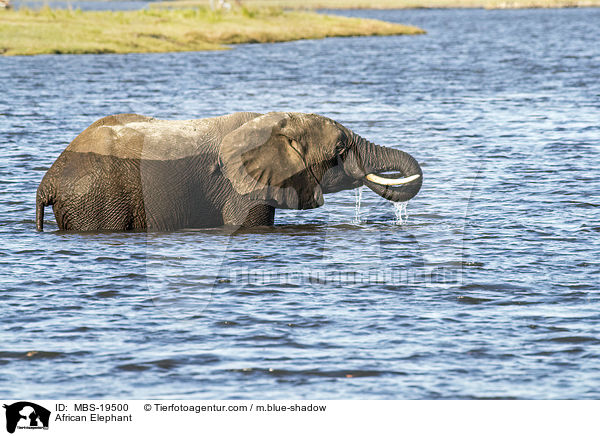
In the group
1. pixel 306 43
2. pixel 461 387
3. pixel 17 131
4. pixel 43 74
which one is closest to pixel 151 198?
pixel 461 387

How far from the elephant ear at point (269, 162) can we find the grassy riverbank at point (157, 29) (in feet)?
112

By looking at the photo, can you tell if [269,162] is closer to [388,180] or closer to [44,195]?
[388,180]

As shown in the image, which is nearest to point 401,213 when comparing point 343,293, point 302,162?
point 302,162

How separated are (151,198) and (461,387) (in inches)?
232

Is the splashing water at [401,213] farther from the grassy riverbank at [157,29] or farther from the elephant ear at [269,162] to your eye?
the grassy riverbank at [157,29]

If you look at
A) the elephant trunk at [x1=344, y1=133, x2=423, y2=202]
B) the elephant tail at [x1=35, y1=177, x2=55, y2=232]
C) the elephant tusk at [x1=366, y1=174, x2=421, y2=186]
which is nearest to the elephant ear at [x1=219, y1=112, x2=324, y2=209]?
the elephant trunk at [x1=344, y1=133, x2=423, y2=202]

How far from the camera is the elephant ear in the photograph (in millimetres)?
13125

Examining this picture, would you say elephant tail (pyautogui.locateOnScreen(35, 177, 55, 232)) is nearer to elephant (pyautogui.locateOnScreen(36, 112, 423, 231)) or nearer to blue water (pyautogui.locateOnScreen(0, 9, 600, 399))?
elephant (pyautogui.locateOnScreen(36, 112, 423, 231))

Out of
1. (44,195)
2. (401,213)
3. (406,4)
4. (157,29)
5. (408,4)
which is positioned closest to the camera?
(44,195)

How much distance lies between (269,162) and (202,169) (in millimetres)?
861

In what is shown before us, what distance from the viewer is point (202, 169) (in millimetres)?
13312

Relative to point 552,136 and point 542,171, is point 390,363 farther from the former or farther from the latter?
point 552,136

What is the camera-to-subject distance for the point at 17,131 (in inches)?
939

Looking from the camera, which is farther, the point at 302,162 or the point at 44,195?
the point at 44,195
